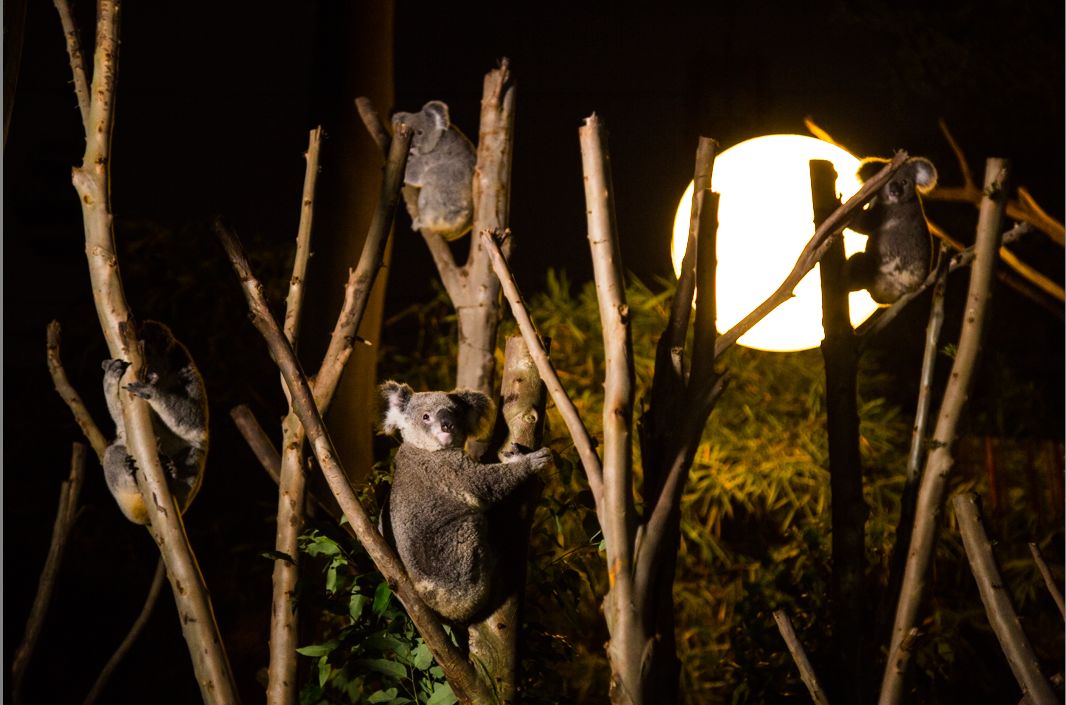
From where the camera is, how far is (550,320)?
10.7 feet

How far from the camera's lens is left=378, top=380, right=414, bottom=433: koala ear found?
66.5 inches

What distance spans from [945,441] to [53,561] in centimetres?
172

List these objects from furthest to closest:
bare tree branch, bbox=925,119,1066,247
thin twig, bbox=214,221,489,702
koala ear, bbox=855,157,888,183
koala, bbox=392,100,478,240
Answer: bare tree branch, bbox=925,119,1066,247
koala, bbox=392,100,478,240
koala ear, bbox=855,157,888,183
thin twig, bbox=214,221,489,702

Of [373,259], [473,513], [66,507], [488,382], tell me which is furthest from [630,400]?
[66,507]

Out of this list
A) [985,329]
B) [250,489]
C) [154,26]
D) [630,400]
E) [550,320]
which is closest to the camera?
[630,400]

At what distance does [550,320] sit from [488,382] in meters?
1.11

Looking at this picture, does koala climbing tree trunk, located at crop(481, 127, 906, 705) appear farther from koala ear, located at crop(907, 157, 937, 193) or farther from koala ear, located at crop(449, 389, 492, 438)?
koala ear, located at crop(907, 157, 937, 193)

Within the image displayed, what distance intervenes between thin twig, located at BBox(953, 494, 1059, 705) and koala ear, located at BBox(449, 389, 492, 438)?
78 cm

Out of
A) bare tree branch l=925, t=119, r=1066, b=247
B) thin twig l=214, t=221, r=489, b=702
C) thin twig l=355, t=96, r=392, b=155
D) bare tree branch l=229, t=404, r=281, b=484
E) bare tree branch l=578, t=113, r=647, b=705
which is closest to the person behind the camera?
bare tree branch l=578, t=113, r=647, b=705

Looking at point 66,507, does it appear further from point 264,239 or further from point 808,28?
point 808,28

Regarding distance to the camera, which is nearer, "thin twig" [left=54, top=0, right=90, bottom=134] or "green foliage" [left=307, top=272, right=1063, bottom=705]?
"thin twig" [left=54, top=0, right=90, bottom=134]

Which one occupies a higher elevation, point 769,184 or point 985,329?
point 769,184

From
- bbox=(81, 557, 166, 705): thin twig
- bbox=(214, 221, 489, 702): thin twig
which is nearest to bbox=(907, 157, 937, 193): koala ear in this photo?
bbox=(214, 221, 489, 702): thin twig

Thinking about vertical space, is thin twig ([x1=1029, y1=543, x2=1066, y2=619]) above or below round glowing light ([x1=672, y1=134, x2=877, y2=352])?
below
